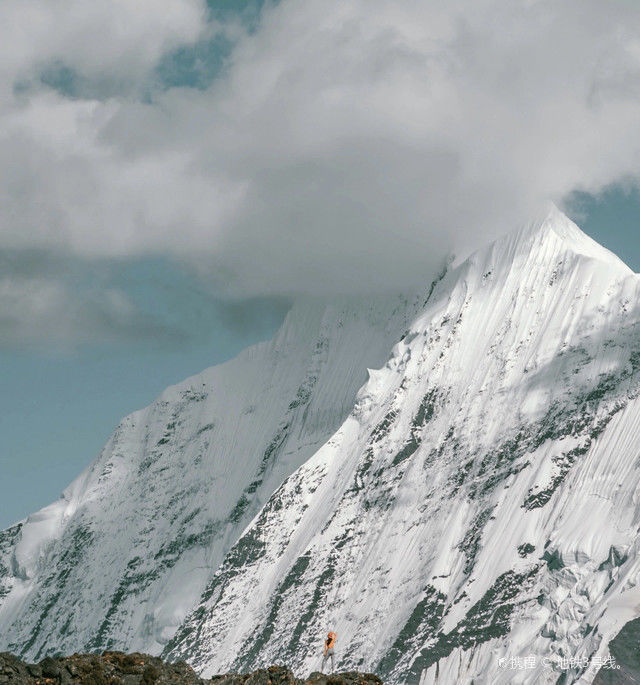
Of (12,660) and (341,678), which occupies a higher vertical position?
(12,660)

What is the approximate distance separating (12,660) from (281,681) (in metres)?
15.2

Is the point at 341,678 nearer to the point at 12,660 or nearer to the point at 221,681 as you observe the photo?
the point at 221,681

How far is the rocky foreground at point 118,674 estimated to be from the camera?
9506 centimetres

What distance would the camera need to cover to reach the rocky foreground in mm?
95062

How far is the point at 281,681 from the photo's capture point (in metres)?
98.0

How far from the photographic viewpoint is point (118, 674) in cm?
9781

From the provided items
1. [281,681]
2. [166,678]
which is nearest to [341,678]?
[281,681]

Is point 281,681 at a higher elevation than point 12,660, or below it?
below

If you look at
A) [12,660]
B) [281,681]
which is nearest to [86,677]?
[12,660]

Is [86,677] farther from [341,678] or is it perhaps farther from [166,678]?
[341,678]

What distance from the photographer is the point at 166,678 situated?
A: 322ft

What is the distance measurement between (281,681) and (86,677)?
1105 cm

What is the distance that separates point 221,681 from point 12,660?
12.3 meters

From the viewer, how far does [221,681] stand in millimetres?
100062
